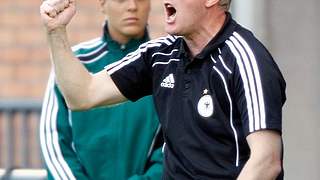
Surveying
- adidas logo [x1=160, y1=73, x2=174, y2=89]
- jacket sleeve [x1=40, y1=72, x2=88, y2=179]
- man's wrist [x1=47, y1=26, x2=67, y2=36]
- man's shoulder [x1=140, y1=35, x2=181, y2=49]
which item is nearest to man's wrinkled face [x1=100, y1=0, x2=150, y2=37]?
jacket sleeve [x1=40, y1=72, x2=88, y2=179]

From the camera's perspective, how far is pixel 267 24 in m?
6.62

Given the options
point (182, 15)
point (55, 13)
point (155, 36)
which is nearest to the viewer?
point (182, 15)

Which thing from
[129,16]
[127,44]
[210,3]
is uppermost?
[210,3]

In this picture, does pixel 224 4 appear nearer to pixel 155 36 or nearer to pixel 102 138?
pixel 102 138

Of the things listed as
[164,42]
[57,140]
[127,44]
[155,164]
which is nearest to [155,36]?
[127,44]

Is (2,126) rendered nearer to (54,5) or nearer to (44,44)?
(44,44)

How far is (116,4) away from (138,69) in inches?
33.3

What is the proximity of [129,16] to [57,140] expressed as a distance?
619mm

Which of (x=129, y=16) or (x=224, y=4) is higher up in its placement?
(x=224, y=4)

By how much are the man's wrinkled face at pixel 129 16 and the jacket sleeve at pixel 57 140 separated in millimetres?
397

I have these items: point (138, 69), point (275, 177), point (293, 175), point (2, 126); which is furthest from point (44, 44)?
point (275, 177)

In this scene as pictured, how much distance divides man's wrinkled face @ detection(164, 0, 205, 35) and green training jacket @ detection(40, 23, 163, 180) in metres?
0.95

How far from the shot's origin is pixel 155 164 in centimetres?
613

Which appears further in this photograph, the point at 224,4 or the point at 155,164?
the point at 155,164
